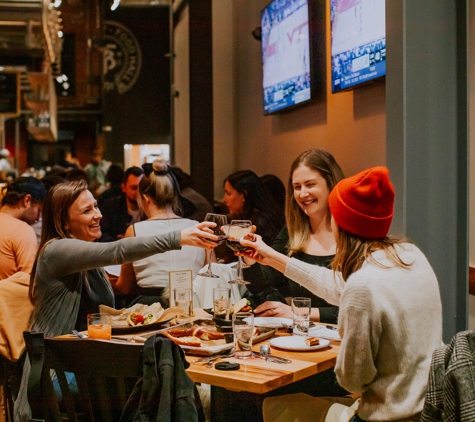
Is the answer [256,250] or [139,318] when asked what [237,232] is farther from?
[139,318]

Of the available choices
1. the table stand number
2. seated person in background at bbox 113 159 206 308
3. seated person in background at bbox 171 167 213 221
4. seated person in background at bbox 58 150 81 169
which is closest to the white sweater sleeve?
the table stand number

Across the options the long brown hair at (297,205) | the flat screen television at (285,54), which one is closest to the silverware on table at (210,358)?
the long brown hair at (297,205)

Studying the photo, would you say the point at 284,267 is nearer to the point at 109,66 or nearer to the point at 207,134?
the point at 207,134

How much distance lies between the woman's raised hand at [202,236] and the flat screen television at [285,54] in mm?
2478

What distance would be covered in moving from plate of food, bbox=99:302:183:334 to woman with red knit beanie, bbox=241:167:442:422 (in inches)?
40.9

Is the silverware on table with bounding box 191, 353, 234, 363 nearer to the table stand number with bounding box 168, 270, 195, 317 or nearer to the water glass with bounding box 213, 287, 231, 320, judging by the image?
the water glass with bounding box 213, 287, 231, 320

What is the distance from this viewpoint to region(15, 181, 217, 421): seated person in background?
3119 mm

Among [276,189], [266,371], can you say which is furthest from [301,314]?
[276,189]

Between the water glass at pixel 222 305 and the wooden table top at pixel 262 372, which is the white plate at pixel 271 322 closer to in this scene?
the water glass at pixel 222 305

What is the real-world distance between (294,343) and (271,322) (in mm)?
382

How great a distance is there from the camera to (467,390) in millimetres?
1797

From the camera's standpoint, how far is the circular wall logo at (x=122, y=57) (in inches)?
433

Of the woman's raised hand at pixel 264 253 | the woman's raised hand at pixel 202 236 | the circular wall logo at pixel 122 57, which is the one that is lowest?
the woman's raised hand at pixel 264 253

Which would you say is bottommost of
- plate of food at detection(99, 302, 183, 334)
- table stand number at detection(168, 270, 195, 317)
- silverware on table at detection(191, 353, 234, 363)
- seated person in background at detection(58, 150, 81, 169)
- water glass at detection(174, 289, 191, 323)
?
silverware on table at detection(191, 353, 234, 363)
